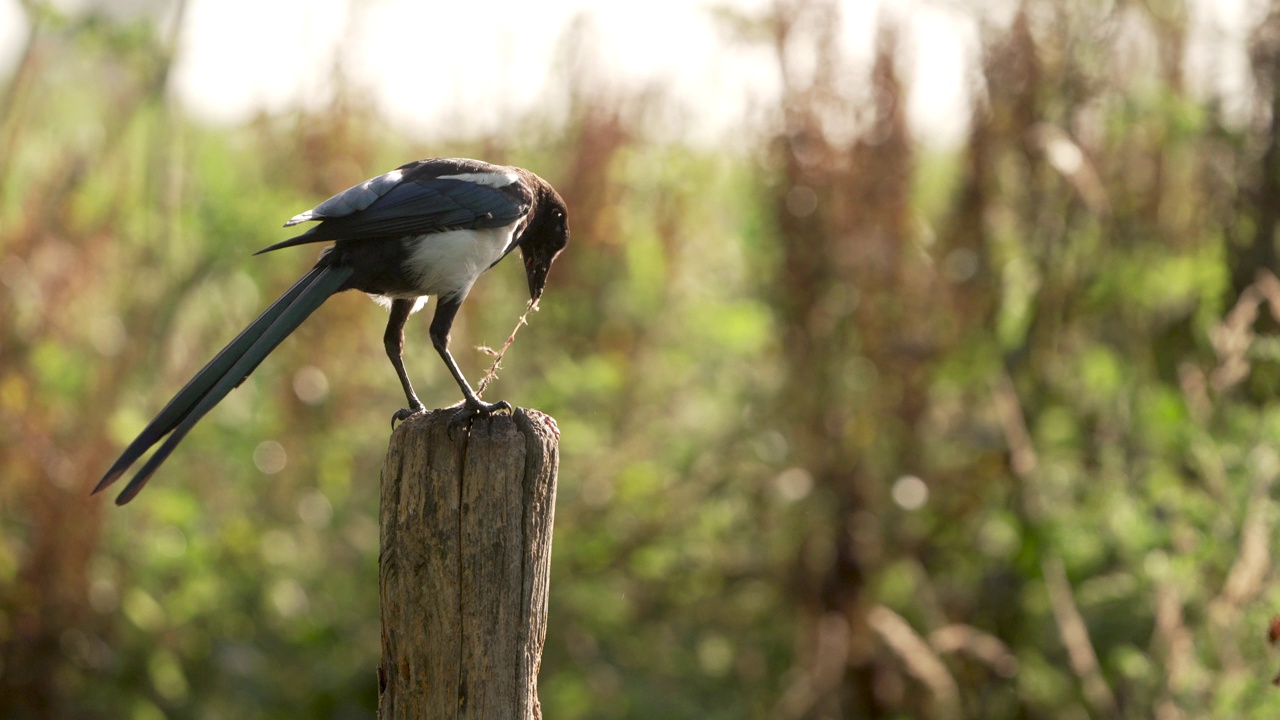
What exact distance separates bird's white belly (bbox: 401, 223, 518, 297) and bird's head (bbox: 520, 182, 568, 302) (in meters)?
0.29

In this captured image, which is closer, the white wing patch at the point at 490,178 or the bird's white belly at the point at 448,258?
the bird's white belly at the point at 448,258

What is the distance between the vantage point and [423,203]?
3.44 metres

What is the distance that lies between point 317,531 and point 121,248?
4.96 feet

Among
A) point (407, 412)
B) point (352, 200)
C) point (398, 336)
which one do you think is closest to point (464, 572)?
point (407, 412)

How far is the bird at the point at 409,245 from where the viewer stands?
9.84 feet

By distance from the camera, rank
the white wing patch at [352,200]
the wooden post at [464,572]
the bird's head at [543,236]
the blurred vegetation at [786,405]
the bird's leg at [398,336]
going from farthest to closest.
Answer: the blurred vegetation at [786,405], the bird's head at [543,236], the bird's leg at [398,336], the white wing patch at [352,200], the wooden post at [464,572]

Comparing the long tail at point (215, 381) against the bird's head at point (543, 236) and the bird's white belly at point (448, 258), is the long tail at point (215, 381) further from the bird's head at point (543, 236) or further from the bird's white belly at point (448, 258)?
the bird's head at point (543, 236)

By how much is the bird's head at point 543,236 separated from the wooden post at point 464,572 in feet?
4.19

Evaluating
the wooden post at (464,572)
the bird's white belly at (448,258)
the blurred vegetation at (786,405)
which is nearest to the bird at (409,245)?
the bird's white belly at (448,258)

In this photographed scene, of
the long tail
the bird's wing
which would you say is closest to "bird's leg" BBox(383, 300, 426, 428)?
the bird's wing

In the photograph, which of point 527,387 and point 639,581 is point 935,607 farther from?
point 527,387

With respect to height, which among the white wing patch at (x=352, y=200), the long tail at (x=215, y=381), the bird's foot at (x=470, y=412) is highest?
the white wing patch at (x=352, y=200)

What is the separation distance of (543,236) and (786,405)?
1.74 metres

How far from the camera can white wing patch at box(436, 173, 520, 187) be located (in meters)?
3.59
